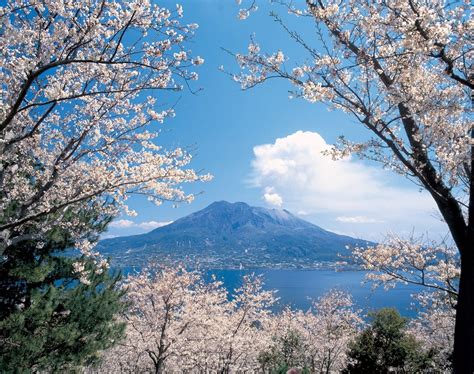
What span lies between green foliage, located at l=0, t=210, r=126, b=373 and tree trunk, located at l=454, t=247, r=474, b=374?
6376 mm

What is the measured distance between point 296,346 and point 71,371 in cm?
1720

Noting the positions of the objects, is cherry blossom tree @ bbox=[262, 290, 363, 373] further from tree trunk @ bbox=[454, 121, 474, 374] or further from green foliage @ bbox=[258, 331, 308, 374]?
tree trunk @ bbox=[454, 121, 474, 374]

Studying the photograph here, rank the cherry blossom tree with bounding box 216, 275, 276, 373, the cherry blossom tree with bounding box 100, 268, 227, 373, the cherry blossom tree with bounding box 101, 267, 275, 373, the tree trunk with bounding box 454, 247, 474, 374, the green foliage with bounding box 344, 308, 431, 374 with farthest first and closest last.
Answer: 1. the green foliage with bounding box 344, 308, 431, 374
2. the cherry blossom tree with bounding box 216, 275, 276, 373
3. the cherry blossom tree with bounding box 101, 267, 275, 373
4. the cherry blossom tree with bounding box 100, 268, 227, 373
5. the tree trunk with bounding box 454, 247, 474, 374

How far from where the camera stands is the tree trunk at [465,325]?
3117 millimetres

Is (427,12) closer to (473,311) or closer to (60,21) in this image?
(473,311)

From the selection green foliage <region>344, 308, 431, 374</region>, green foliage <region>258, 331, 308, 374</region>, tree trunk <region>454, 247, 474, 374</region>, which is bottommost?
green foliage <region>258, 331, 308, 374</region>

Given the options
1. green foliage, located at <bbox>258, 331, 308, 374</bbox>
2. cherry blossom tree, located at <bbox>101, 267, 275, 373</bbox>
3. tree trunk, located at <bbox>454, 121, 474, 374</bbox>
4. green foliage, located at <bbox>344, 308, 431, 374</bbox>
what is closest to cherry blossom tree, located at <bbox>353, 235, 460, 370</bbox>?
tree trunk, located at <bbox>454, 121, 474, 374</bbox>

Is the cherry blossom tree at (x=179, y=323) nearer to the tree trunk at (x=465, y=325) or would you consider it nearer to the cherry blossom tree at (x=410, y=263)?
the cherry blossom tree at (x=410, y=263)

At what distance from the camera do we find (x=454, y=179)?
3.95 m

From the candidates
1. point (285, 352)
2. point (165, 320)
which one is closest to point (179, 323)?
point (165, 320)

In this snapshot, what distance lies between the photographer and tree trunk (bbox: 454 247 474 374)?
3117mm

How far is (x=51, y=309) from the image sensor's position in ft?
25.7

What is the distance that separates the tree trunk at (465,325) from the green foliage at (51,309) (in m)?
6.38

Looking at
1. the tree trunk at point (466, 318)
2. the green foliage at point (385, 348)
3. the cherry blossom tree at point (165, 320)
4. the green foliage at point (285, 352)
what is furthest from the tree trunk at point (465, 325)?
the green foliage at point (285, 352)
